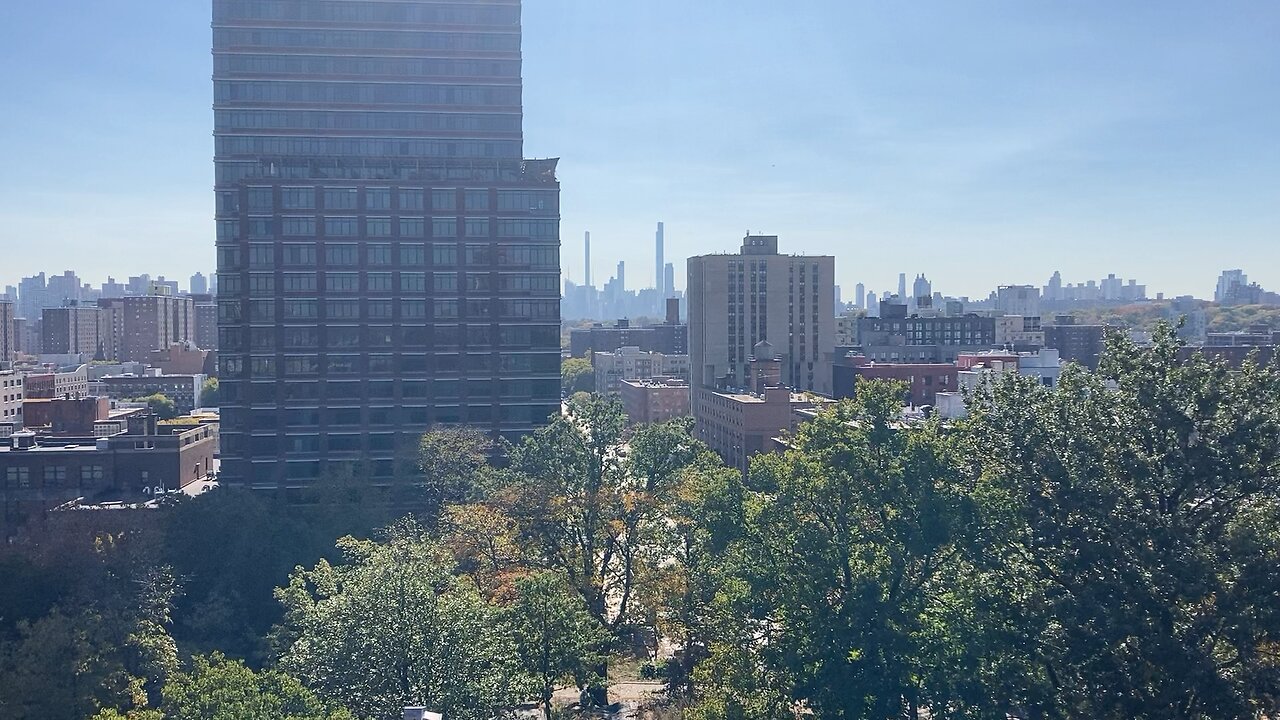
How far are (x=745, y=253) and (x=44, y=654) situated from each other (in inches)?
4008

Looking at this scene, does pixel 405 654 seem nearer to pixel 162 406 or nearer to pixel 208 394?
pixel 162 406

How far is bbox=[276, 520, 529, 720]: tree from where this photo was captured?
30875 millimetres

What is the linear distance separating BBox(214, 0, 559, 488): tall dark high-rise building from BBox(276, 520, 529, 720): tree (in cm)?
4513

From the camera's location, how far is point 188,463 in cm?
7738

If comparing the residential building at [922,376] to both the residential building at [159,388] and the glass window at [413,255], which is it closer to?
the glass window at [413,255]

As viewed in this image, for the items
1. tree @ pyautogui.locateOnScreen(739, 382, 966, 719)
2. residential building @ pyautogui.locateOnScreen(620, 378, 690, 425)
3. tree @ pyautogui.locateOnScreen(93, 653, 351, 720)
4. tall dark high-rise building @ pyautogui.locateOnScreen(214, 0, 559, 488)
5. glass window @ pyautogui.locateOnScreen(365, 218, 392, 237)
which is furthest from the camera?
residential building @ pyautogui.locateOnScreen(620, 378, 690, 425)

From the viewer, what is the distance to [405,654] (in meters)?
31.4

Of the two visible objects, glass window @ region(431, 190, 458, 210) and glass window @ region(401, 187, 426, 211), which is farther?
glass window @ region(431, 190, 458, 210)

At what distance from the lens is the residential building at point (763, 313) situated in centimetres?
12238

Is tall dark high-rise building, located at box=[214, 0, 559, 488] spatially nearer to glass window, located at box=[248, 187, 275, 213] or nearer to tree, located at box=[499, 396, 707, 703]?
glass window, located at box=[248, 187, 275, 213]

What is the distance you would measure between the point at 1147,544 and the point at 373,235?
70528 mm

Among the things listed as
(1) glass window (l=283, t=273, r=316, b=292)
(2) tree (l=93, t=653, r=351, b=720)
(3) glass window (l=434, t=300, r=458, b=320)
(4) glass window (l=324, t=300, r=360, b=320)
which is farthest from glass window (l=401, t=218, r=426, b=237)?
(2) tree (l=93, t=653, r=351, b=720)

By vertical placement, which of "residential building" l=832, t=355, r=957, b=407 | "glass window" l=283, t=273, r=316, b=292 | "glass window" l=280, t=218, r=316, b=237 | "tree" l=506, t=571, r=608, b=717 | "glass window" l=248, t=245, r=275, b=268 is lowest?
"tree" l=506, t=571, r=608, b=717

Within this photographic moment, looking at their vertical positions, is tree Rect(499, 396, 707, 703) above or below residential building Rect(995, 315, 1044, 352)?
below
